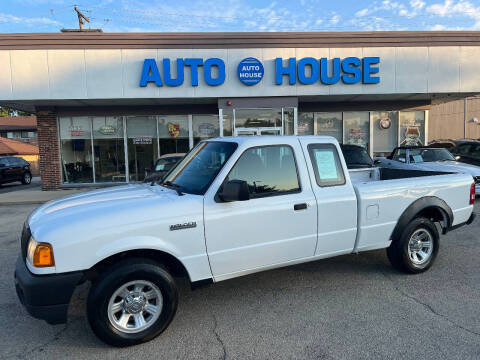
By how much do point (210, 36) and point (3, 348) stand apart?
1185 cm

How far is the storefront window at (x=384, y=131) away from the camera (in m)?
16.0

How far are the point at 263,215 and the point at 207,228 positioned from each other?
0.60m

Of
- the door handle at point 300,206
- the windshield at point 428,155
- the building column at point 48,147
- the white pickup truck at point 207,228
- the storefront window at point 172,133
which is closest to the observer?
the white pickup truck at point 207,228

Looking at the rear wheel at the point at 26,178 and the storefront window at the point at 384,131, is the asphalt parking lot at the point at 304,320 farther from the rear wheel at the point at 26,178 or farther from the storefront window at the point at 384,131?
the rear wheel at the point at 26,178

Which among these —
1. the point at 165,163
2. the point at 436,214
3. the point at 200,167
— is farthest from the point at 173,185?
the point at 165,163

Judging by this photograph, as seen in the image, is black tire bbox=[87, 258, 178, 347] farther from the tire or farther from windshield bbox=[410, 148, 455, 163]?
the tire

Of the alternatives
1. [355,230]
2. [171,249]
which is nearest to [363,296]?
[355,230]

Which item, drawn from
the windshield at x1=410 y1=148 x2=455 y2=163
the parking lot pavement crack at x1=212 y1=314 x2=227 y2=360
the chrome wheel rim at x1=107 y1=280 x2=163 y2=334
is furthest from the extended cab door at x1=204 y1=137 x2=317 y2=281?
the windshield at x1=410 y1=148 x2=455 y2=163

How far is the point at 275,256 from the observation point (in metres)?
3.59

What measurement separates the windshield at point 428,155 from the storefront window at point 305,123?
6081mm

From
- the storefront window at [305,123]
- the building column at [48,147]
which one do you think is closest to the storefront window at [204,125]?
the storefront window at [305,123]

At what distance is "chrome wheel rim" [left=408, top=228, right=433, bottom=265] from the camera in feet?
14.7

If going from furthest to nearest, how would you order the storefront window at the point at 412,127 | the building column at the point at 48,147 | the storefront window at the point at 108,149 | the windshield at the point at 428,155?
the storefront window at the point at 412,127 → the storefront window at the point at 108,149 → the building column at the point at 48,147 → the windshield at the point at 428,155

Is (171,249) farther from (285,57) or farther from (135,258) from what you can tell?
(285,57)
